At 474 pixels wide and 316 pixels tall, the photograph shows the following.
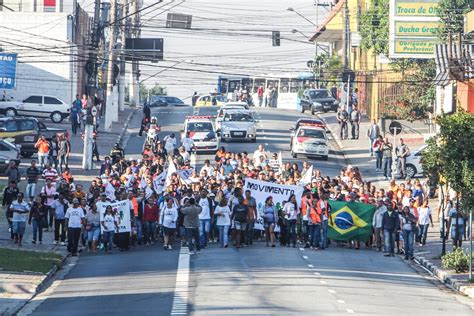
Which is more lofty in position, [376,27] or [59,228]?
[376,27]

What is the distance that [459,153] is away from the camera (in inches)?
1142

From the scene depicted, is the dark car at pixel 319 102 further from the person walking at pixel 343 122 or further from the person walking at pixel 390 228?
the person walking at pixel 390 228

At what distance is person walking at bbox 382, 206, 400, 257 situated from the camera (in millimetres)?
33406

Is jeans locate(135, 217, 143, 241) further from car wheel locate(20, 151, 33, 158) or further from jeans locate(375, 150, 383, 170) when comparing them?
jeans locate(375, 150, 383, 170)

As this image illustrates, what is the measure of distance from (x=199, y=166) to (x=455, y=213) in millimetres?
19014

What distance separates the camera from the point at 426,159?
30.5 meters

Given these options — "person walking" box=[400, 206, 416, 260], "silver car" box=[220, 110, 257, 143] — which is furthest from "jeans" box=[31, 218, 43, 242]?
"silver car" box=[220, 110, 257, 143]

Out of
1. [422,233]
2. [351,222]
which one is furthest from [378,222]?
[422,233]

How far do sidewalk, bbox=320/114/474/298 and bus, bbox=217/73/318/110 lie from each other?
61.2 feet

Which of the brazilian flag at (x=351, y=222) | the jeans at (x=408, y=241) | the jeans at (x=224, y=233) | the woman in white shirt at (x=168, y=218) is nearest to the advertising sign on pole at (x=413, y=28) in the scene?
the brazilian flag at (x=351, y=222)

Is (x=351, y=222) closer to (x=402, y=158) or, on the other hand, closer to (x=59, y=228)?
(x=59, y=228)

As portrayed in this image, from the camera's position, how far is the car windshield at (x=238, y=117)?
61.4 m

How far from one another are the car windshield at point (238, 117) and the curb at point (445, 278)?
28.8 meters

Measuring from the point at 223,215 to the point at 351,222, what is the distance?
3.90 meters
